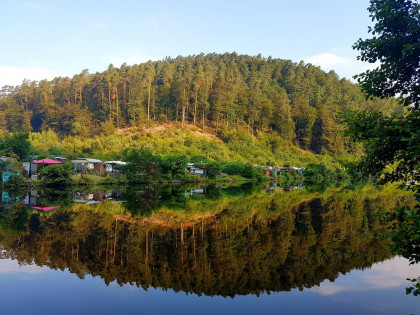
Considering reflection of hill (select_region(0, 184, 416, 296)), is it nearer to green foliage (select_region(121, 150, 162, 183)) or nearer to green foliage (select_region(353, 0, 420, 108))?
green foliage (select_region(353, 0, 420, 108))

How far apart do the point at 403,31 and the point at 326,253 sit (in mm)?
6861

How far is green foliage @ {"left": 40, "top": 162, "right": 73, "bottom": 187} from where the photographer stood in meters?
35.2

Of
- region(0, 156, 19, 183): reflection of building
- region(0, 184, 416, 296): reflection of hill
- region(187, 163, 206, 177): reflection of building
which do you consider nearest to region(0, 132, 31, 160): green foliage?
region(0, 156, 19, 183): reflection of building

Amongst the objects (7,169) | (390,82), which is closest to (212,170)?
(7,169)

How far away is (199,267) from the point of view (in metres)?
9.03

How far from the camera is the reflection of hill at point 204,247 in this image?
8.47 m

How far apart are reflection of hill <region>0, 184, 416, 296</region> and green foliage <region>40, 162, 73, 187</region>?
19.3 meters

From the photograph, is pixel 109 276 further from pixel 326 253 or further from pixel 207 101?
pixel 207 101

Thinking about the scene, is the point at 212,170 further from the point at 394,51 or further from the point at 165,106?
the point at 394,51

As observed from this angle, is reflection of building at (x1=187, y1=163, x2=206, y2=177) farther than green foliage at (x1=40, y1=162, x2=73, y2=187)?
Yes

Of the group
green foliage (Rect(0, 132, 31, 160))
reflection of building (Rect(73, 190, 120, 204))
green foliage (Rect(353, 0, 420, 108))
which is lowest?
reflection of building (Rect(73, 190, 120, 204))

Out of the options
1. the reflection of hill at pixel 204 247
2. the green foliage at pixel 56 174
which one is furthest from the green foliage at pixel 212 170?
the reflection of hill at pixel 204 247

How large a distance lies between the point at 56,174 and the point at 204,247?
29846mm

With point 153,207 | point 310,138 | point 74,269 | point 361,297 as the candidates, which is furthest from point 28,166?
point 310,138
